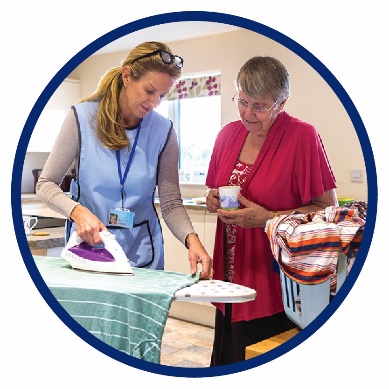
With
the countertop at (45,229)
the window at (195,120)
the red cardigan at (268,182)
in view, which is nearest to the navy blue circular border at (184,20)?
the red cardigan at (268,182)

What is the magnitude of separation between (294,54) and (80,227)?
1.65ft

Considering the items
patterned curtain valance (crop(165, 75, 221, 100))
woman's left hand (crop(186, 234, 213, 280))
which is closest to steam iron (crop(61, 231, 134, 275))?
woman's left hand (crop(186, 234, 213, 280))

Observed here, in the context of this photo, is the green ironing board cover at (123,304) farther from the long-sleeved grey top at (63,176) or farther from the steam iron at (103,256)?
the long-sleeved grey top at (63,176)

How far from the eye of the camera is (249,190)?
1054 millimetres

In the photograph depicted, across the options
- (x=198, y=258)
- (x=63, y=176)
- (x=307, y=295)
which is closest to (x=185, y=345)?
(x=198, y=258)

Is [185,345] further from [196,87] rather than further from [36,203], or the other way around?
[196,87]

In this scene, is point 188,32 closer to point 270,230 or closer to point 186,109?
point 186,109

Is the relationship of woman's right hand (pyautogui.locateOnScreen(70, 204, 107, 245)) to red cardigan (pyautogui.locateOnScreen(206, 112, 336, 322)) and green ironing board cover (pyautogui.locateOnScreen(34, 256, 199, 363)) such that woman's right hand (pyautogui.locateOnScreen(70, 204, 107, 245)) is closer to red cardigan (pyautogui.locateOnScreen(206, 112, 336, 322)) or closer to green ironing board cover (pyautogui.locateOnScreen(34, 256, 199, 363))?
green ironing board cover (pyautogui.locateOnScreen(34, 256, 199, 363))

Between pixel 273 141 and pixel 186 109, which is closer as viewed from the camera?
pixel 273 141

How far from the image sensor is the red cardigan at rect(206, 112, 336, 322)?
3.37 ft

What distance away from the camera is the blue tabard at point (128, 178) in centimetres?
106

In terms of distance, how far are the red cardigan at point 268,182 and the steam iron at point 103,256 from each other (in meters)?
0.21

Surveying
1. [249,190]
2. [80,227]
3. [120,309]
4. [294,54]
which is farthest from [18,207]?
[294,54]

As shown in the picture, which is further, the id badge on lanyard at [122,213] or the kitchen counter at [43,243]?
the kitchen counter at [43,243]
